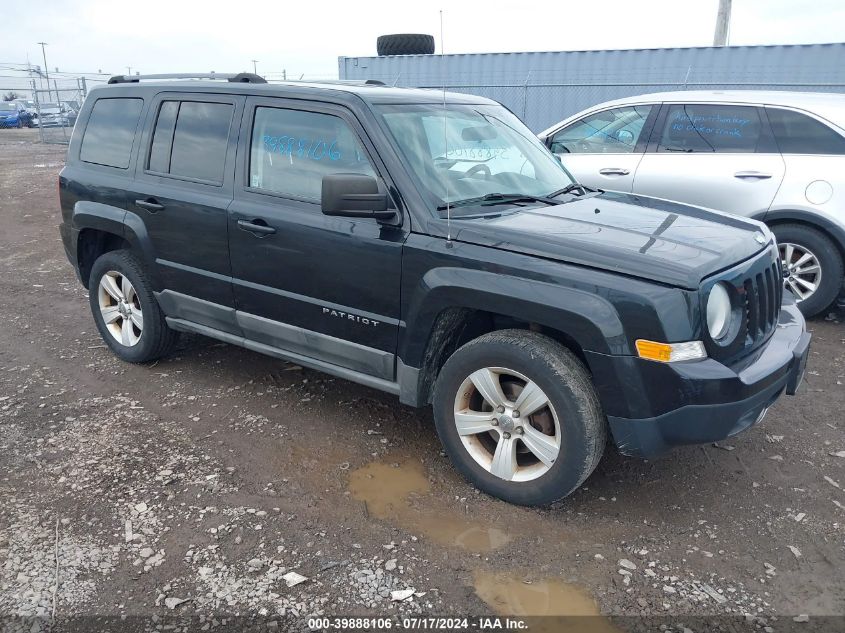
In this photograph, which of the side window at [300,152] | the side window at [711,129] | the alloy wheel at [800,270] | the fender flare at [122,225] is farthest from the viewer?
the side window at [711,129]

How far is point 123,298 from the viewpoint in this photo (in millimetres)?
A: 4945

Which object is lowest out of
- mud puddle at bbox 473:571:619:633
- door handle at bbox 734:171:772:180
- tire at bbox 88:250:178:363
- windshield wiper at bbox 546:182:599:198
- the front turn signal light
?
mud puddle at bbox 473:571:619:633

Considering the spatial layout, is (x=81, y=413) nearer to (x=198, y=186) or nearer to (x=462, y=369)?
(x=198, y=186)

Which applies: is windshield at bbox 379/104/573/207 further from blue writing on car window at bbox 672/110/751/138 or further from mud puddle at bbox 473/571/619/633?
blue writing on car window at bbox 672/110/751/138

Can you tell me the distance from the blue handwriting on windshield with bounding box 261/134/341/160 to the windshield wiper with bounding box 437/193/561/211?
0.73m

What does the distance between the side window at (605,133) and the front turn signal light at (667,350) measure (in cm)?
444

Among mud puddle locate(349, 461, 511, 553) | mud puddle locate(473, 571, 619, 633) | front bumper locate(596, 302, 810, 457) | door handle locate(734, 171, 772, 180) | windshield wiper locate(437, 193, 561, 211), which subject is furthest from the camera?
door handle locate(734, 171, 772, 180)

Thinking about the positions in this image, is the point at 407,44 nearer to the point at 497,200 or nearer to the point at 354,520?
the point at 497,200

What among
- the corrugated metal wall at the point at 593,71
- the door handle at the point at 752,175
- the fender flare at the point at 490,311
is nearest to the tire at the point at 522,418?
the fender flare at the point at 490,311

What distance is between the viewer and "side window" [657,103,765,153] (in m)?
6.21

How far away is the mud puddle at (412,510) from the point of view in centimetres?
305

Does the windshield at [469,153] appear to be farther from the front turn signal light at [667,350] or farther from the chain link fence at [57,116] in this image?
the chain link fence at [57,116]

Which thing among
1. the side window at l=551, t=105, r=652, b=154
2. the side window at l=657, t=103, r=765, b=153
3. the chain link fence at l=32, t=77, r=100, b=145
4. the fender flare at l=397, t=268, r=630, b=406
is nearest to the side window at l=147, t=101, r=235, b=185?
the fender flare at l=397, t=268, r=630, b=406

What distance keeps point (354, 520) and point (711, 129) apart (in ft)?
17.0
